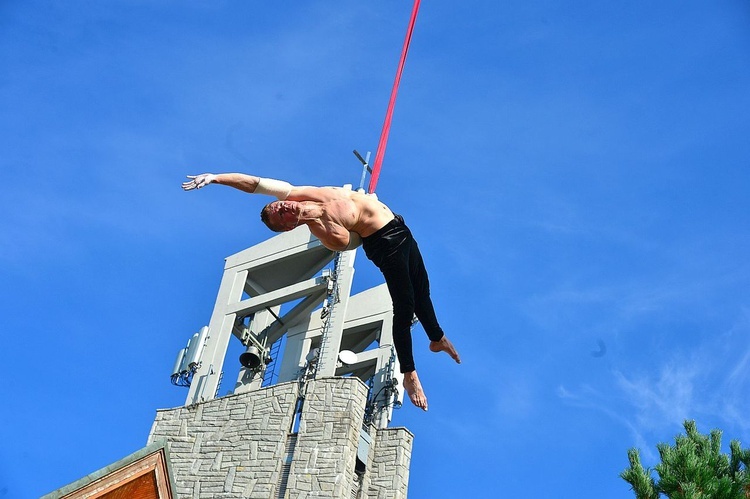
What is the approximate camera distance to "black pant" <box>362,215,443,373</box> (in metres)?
7.05

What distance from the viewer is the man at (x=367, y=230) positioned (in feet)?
21.4

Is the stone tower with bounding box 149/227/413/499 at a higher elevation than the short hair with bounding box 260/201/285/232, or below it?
higher

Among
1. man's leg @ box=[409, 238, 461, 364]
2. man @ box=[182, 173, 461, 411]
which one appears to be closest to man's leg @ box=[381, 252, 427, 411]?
man @ box=[182, 173, 461, 411]

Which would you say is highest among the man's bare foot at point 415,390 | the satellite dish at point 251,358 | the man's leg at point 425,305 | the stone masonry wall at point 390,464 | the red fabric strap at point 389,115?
the satellite dish at point 251,358

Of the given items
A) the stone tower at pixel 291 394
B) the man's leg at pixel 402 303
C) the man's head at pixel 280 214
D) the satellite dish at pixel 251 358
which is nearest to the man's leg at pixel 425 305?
the man's leg at pixel 402 303

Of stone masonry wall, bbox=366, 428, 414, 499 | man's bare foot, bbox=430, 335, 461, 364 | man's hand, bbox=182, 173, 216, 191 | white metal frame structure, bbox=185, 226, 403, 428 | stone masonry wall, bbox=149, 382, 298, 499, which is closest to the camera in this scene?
man's hand, bbox=182, 173, 216, 191

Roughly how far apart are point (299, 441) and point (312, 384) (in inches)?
48.3

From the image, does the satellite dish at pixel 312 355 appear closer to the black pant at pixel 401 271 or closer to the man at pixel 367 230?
the man at pixel 367 230

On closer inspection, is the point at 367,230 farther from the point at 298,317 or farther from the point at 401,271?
the point at 298,317

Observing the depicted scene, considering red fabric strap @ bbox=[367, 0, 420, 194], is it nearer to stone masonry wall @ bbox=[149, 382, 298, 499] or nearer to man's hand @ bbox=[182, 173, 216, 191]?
man's hand @ bbox=[182, 173, 216, 191]

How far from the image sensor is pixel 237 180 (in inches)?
251

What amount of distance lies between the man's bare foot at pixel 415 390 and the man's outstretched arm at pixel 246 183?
2.02m

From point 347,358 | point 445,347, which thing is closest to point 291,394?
point 347,358

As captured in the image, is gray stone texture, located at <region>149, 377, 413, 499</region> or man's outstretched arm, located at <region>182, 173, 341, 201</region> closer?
man's outstretched arm, located at <region>182, 173, 341, 201</region>
